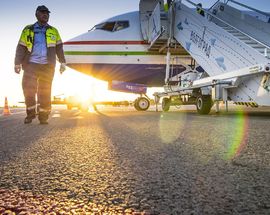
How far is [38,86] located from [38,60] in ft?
1.61

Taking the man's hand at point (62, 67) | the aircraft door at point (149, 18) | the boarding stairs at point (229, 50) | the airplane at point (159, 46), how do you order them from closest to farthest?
the man's hand at point (62, 67) → the boarding stairs at point (229, 50) → the airplane at point (159, 46) → the aircraft door at point (149, 18)

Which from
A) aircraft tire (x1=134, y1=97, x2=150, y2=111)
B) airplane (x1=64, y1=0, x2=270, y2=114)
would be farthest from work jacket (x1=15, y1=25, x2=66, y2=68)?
aircraft tire (x1=134, y1=97, x2=150, y2=111)

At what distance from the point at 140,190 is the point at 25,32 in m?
5.16

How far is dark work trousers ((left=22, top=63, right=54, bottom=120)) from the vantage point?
579 cm

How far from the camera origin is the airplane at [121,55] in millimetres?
11641

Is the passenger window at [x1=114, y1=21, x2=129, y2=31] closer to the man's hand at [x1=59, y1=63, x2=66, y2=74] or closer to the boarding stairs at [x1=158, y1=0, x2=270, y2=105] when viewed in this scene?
the boarding stairs at [x1=158, y1=0, x2=270, y2=105]

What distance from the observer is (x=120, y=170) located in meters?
1.73

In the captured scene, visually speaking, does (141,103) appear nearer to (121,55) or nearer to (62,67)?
(121,55)

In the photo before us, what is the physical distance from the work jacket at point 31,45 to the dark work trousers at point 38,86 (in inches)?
6.4

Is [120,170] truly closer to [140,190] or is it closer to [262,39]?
[140,190]

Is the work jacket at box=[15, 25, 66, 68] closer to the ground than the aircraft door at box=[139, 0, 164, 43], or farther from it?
closer to the ground

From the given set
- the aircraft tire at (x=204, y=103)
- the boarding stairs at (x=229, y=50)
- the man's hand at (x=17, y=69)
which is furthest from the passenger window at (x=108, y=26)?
the man's hand at (x=17, y=69)

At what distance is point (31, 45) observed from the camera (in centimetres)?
573

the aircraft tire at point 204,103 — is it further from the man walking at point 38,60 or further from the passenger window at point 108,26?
the passenger window at point 108,26
